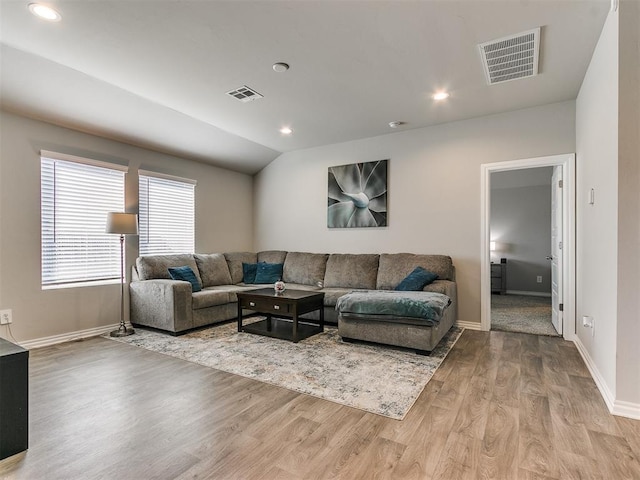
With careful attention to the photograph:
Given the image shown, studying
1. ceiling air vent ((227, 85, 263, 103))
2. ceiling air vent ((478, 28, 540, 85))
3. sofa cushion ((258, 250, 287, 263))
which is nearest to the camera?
ceiling air vent ((478, 28, 540, 85))

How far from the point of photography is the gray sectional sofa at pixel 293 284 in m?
3.43

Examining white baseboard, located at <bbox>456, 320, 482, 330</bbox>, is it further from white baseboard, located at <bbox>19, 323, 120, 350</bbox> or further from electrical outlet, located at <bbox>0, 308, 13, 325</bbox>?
electrical outlet, located at <bbox>0, 308, 13, 325</bbox>

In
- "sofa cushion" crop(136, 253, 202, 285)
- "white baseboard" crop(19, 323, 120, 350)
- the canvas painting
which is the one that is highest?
the canvas painting

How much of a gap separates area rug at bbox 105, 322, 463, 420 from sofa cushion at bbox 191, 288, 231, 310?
0.32 m

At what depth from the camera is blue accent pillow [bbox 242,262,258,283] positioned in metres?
5.30

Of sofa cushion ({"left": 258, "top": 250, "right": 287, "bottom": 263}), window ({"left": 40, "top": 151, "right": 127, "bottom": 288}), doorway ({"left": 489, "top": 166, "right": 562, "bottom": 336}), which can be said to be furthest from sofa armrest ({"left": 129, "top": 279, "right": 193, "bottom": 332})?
doorway ({"left": 489, "top": 166, "right": 562, "bottom": 336})

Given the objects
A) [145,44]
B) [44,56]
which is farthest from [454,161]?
[44,56]

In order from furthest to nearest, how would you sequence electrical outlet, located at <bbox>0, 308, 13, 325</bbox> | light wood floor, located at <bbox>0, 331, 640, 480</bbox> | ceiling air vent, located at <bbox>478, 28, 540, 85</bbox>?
electrical outlet, located at <bbox>0, 308, 13, 325</bbox> → ceiling air vent, located at <bbox>478, 28, 540, 85</bbox> → light wood floor, located at <bbox>0, 331, 640, 480</bbox>

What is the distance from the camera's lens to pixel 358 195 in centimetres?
502

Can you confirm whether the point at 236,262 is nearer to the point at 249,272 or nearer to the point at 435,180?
the point at 249,272

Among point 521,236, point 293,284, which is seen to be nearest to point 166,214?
point 293,284

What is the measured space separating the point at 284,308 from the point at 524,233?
574 cm

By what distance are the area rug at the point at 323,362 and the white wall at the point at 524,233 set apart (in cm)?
378

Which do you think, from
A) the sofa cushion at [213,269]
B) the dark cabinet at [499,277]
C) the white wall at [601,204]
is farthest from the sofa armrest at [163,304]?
the dark cabinet at [499,277]
